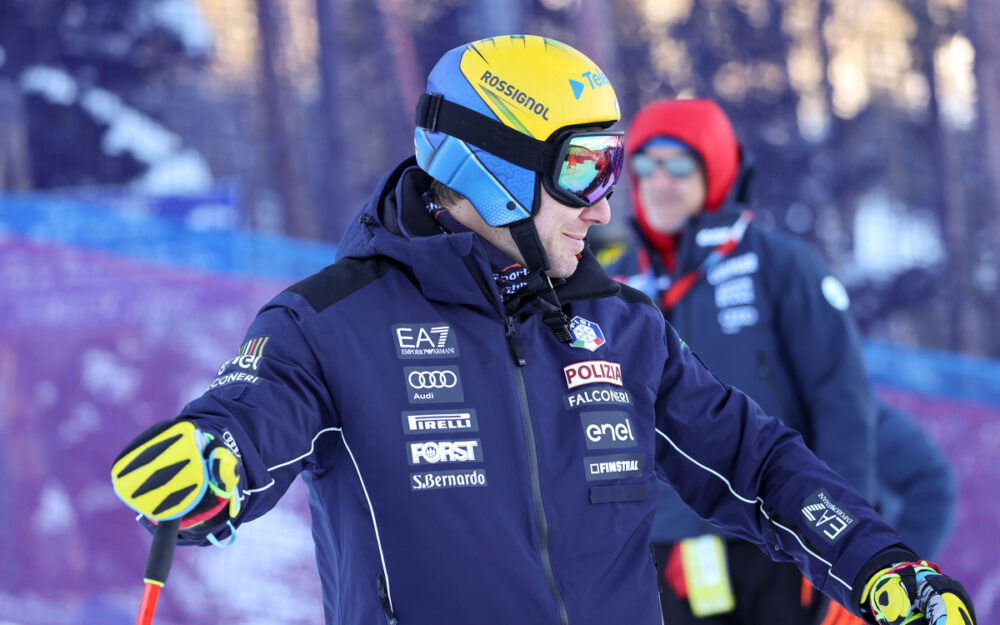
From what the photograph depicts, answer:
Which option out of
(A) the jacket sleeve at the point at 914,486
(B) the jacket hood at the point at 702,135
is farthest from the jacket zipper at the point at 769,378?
(A) the jacket sleeve at the point at 914,486

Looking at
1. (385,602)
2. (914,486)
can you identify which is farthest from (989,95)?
(385,602)

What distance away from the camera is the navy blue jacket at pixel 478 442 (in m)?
1.89

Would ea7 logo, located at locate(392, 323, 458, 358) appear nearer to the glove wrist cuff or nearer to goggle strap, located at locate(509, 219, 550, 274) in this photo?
goggle strap, located at locate(509, 219, 550, 274)

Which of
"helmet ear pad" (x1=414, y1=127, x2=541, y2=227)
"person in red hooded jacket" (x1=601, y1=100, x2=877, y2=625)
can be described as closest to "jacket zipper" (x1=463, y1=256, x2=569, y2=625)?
"helmet ear pad" (x1=414, y1=127, x2=541, y2=227)

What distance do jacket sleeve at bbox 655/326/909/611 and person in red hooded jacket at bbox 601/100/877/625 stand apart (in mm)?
1168

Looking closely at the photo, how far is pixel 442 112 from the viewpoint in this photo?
229cm

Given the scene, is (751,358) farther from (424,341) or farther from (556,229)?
(424,341)

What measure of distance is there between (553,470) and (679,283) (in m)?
1.80

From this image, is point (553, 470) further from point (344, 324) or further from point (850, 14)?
point (850, 14)

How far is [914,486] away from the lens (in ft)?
14.1

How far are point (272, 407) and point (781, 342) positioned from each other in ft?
7.28

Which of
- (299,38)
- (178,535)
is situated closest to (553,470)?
(178,535)

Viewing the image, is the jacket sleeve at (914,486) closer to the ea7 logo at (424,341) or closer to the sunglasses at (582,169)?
the sunglasses at (582,169)

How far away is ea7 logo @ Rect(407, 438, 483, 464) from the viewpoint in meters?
1.94
